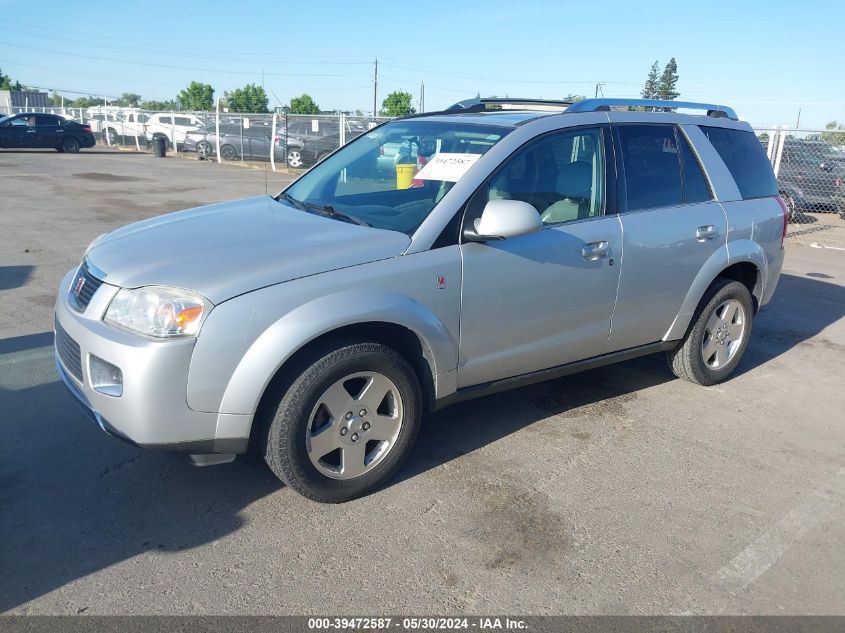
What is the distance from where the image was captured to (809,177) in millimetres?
15633

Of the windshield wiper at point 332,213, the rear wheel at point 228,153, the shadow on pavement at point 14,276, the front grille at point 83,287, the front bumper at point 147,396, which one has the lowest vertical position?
the shadow on pavement at point 14,276

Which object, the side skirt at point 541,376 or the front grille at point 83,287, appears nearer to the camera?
the front grille at point 83,287

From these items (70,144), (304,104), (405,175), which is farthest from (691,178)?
(304,104)

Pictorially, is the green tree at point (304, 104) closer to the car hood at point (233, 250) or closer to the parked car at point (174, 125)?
the parked car at point (174, 125)

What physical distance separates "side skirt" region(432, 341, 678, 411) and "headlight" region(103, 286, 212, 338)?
134 cm

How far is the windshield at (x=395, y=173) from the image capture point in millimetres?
3750

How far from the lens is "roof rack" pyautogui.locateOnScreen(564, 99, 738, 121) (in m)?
4.36

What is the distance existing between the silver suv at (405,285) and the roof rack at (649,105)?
0.02m

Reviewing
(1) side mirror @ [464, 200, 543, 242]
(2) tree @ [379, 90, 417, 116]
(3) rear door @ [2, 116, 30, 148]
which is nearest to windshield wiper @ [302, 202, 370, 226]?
(1) side mirror @ [464, 200, 543, 242]

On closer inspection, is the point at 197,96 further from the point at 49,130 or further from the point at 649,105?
the point at 649,105

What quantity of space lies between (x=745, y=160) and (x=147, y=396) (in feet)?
14.7

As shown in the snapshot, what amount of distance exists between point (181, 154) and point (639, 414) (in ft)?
97.2

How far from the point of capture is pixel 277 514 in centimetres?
332

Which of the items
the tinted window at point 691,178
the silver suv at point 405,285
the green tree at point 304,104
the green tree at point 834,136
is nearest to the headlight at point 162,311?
the silver suv at point 405,285
